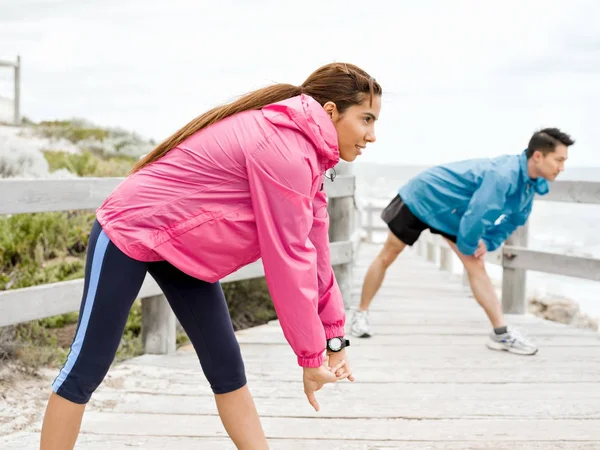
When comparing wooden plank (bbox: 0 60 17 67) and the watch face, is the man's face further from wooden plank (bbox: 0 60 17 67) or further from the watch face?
wooden plank (bbox: 0 60 17 67)

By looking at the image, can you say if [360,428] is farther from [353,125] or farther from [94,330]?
[353,125]

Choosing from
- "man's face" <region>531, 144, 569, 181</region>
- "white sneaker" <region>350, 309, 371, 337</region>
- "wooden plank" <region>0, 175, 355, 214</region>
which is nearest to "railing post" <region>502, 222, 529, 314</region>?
"white sneaker" <region>350, 309, 371, 337</region>

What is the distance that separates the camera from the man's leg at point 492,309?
5.24 m

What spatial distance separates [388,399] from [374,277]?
1900 millimetres

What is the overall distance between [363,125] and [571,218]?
46.8m

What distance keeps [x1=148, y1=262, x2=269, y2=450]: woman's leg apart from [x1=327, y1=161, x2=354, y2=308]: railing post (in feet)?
12.9

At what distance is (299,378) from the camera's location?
14.7 feet

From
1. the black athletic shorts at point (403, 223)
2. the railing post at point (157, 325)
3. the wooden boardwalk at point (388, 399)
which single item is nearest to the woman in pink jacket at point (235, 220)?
the wooden boardwalk at point (388, 399)

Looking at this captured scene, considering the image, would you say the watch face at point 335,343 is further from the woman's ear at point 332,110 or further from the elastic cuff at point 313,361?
the woman's ear at point 332,110

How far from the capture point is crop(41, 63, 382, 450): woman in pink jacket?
2.16 metres

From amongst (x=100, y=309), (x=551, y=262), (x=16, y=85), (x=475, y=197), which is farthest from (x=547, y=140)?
(x=16, y=85)

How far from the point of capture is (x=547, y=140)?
5070 millimetres

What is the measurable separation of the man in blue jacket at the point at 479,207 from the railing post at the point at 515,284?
4.90ft

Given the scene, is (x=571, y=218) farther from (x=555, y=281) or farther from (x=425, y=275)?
Result: (x=425, y=275)
